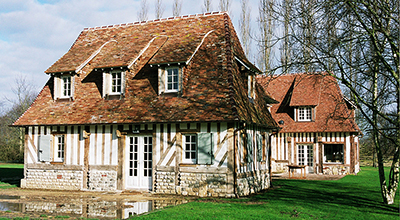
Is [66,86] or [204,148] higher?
[66,86]

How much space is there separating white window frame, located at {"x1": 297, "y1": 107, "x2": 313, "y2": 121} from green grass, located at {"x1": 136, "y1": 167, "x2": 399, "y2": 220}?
10623 mm

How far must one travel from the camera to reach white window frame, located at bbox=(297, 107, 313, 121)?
2540 centimetres

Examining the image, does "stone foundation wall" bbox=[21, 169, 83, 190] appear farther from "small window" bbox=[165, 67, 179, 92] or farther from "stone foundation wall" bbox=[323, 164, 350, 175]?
"stone foundation wall" bbox=[323, 164, 350, 175]

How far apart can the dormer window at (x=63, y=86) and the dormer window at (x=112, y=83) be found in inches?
72.0

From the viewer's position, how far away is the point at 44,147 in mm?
15945

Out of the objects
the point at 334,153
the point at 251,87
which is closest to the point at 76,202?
the point at 251,87

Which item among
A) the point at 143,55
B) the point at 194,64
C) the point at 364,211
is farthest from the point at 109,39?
the point at 364,211

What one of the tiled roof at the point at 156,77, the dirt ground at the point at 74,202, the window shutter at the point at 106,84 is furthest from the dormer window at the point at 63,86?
the dirt ground at the point at 74,202

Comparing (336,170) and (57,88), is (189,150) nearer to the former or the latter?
(57,88)

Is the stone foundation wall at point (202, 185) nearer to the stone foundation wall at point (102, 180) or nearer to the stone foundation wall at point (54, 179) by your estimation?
the stone foundation wall at point (102, 180)

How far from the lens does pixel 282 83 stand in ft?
94.3

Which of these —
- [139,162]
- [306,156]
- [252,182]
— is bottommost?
[252,182]

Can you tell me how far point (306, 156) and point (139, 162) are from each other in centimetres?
1417

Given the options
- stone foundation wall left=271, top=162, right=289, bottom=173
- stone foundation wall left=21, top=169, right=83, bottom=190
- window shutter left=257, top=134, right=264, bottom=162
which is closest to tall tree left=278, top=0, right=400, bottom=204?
window shutter left=257, top=134, right=264, bottom=162
